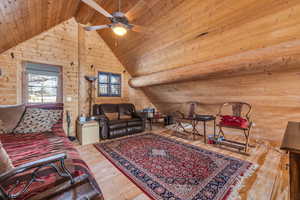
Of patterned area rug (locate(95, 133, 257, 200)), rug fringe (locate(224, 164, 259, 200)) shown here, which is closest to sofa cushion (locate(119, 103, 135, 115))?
patterned area rug (locate(95, 133, 257, 200))

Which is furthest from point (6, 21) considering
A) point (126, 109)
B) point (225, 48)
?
point (225, 48)

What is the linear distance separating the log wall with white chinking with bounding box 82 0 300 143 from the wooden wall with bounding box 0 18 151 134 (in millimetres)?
586

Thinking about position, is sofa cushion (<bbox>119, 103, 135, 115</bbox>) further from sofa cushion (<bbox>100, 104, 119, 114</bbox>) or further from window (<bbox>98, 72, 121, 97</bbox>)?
window (<bbox>98, 72, 121, 97</bbox>)

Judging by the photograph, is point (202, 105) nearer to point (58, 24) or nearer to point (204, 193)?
point (204, 193)

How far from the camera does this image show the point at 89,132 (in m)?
3.20

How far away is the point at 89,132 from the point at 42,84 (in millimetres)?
1780

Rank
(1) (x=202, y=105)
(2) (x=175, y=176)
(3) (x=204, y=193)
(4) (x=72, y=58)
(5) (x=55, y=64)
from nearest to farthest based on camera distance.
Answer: (3) (x=204, y=193) < (2) (x=175, y=176) < (5) (x=55, y=64) < (4) (x=72, y=58) < (1) (x=202, y=105)

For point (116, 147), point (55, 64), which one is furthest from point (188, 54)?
point (55, 64)

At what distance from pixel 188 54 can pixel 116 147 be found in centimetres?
278

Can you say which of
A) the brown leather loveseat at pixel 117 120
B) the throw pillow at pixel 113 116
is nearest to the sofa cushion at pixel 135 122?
the brown leather loveseat at pixel 117 120

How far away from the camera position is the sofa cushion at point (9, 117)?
2055 mm

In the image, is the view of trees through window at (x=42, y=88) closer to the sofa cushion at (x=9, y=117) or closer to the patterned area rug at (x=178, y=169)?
the sofa cushion at (x=9, y=117)

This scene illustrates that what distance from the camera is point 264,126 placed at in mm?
3215

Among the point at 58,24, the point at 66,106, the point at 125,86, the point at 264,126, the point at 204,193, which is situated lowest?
the point at 204,193
